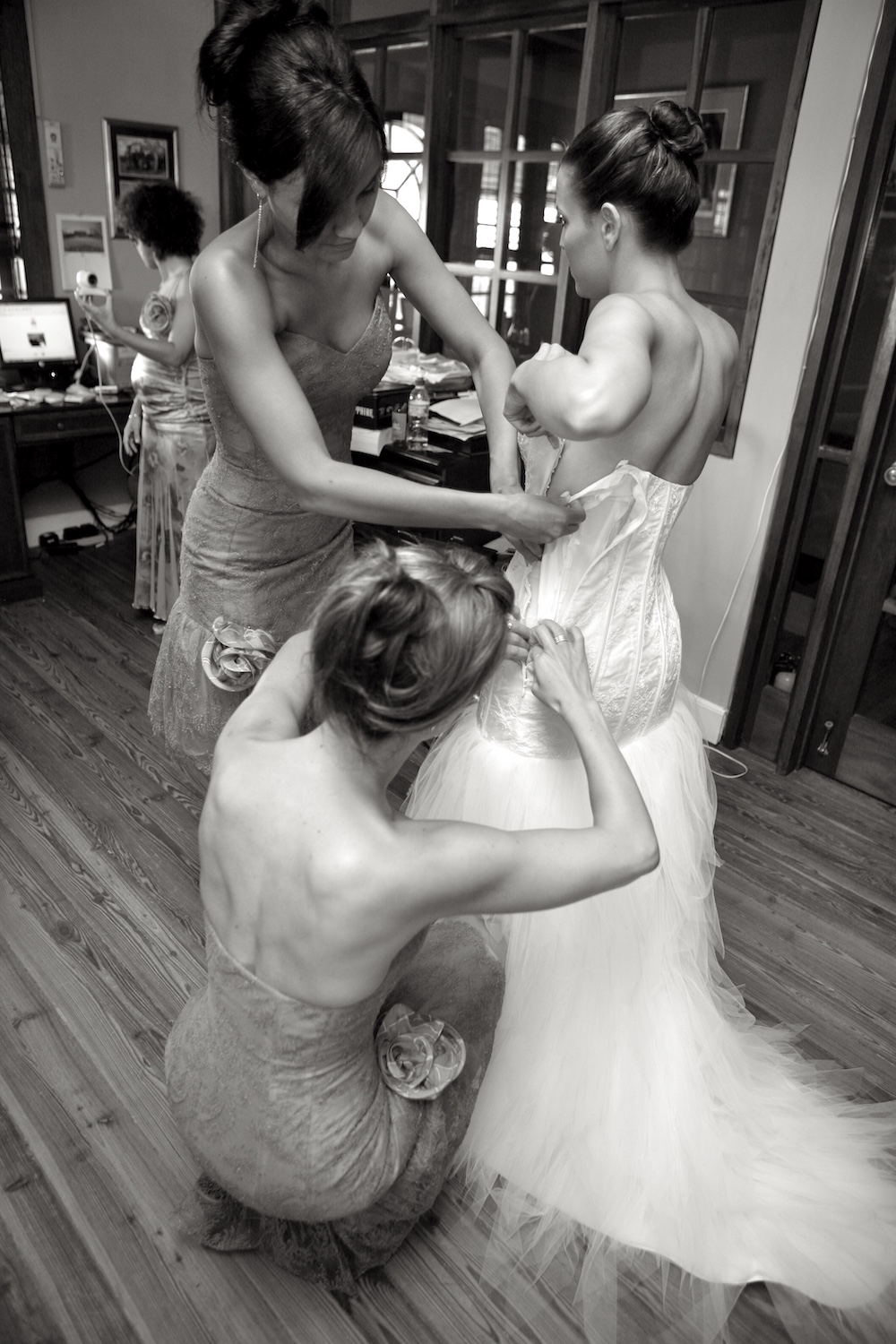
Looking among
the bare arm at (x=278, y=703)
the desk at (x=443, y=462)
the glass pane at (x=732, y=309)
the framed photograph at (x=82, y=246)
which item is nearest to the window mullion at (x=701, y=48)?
the glass pane at (x=732, y=309)

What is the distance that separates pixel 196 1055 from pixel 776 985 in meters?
1.33

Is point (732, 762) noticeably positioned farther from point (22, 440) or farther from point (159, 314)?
point (22, 440)

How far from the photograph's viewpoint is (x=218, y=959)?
3.92ft

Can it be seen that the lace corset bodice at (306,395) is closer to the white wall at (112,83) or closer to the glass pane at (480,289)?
the glass pane at (480,289)

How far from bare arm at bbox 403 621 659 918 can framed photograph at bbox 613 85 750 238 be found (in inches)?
96.3

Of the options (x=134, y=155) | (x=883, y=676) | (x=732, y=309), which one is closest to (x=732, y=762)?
(x=883, y=676)

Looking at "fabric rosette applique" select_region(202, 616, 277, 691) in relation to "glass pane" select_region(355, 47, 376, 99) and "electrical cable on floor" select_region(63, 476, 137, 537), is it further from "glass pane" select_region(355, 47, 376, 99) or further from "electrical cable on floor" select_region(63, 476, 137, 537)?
"electrical cable on floor" select_region(63, 476, 137, 537)

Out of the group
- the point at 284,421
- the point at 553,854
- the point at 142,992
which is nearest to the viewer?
the point at 553,854

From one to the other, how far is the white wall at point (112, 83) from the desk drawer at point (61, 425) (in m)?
0.64

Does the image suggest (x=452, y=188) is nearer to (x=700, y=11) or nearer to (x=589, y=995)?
(x=700, y=11)

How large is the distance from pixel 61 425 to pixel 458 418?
5.85ft

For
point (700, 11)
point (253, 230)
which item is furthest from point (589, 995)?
point (700, 11)

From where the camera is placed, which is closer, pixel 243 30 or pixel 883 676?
pixel 243 30

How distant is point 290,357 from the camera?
4.73 ft
